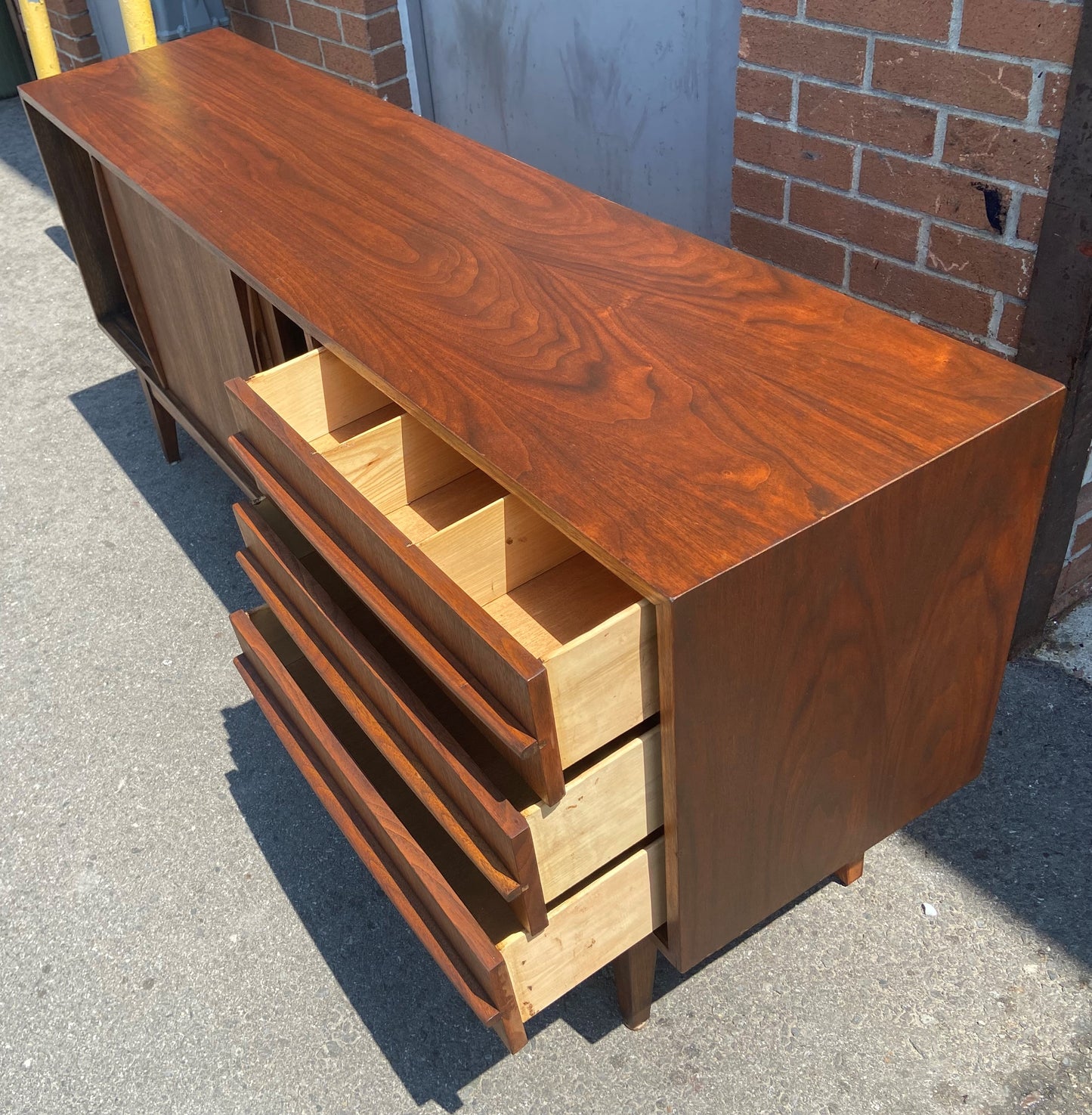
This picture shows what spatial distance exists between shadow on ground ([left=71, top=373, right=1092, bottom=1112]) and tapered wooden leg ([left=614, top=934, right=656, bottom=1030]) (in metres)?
0.05

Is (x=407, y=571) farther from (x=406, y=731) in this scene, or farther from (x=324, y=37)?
(x=324, y=37)

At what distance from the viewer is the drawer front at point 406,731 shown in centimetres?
124

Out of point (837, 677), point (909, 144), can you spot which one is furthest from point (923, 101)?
point (837, 677)

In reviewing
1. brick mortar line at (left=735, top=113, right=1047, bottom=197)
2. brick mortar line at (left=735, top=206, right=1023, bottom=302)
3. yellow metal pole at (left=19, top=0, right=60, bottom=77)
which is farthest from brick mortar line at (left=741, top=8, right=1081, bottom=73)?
yellow metal pole at (left=19, top=0, right=60, bottom=77)

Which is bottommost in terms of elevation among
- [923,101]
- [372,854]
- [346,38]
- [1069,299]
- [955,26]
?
[372,854]

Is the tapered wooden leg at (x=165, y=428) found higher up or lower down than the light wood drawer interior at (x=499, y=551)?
lower down

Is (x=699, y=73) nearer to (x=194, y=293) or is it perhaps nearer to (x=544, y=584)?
(x=194, y=293)

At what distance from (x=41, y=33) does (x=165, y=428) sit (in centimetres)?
221

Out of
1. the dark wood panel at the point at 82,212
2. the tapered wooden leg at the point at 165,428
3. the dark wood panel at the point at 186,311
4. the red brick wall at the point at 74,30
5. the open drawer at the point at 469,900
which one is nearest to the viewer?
the open drawer at the point at 469,900

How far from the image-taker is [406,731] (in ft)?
4.58

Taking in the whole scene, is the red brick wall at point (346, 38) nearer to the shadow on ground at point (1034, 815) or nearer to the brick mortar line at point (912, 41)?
the brick mortar line at point (912, 41)

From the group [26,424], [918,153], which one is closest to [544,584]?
[918,153]

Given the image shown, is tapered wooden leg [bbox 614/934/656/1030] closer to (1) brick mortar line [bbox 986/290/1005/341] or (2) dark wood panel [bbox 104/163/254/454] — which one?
(1) brick mortar line [bbox 986/290/1005/341]

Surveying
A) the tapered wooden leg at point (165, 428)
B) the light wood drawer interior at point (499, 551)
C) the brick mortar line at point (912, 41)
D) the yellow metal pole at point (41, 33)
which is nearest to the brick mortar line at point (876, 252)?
the brick mortar line at point (912, 41)
